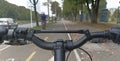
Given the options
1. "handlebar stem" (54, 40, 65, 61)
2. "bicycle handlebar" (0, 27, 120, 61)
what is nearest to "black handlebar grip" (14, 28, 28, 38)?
"bicycle handlebar" (0, 27, 120, 61)

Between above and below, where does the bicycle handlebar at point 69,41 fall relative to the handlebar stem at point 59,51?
above

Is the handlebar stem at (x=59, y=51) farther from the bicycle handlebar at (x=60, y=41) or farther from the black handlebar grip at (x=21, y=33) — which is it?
the black handlebar grip at (x=21, y=33)

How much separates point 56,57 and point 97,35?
0.32m

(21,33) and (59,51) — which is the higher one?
(21,33)

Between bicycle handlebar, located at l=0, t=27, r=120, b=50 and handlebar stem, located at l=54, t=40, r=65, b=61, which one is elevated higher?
bicycle handlebar, located at l=0, t=27, r=120, b=50

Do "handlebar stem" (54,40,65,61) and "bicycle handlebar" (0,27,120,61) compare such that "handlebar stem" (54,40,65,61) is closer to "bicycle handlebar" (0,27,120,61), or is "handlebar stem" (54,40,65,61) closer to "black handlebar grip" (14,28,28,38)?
"bicycle handlebar" (0,27,120,61)

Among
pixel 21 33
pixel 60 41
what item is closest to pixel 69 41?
pixel 60 41

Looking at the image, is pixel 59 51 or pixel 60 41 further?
pixel 60 41

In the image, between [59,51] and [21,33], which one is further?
[21,33]

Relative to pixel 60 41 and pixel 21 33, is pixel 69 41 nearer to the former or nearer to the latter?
pixel 60 41

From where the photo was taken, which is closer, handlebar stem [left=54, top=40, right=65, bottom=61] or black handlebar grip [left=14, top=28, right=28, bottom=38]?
handlebar stem [left=54, top=40, right=65, bottom=61]

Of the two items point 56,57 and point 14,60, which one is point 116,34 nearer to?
point 56,57

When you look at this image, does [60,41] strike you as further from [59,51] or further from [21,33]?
[21,33]

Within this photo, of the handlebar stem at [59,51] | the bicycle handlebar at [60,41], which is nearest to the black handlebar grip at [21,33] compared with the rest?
the bicycle handlebar at [60,41]
